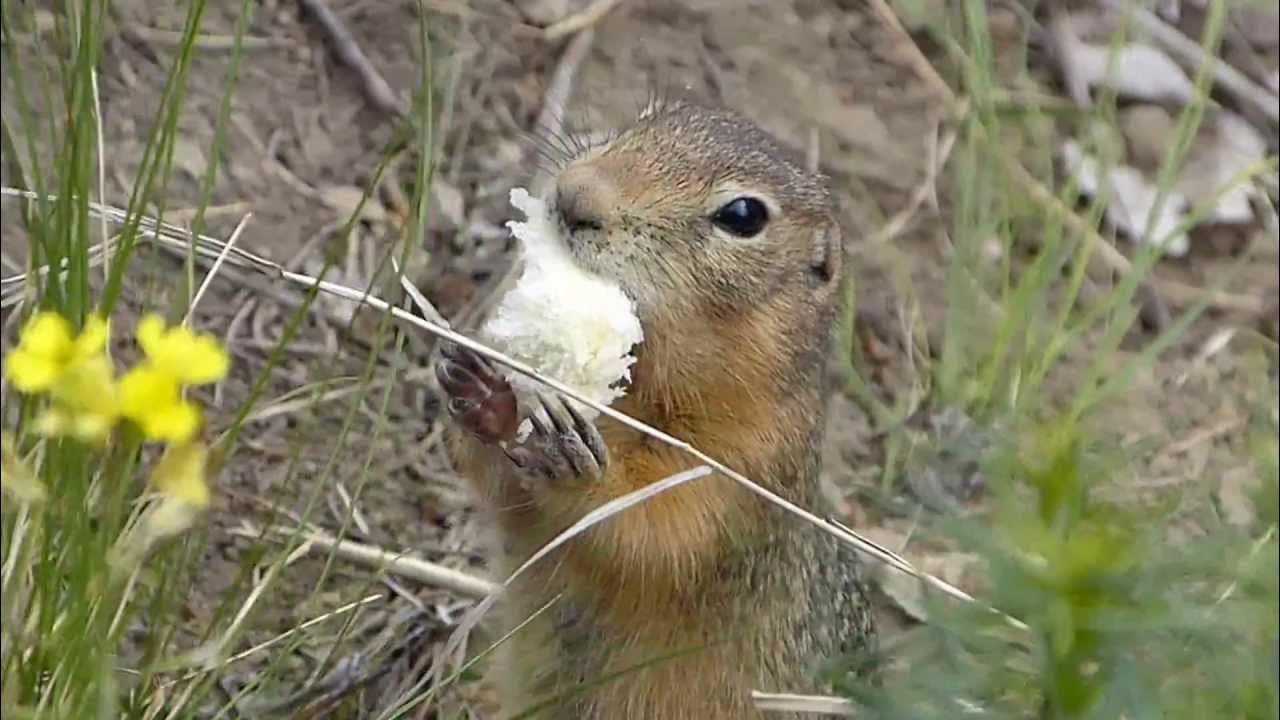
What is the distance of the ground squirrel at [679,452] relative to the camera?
115 inches

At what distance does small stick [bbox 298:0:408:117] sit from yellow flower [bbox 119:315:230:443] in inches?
135

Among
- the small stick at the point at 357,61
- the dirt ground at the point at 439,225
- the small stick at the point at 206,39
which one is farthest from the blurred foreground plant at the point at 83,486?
the small stick at the point at 357,61

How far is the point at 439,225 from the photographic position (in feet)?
15.7

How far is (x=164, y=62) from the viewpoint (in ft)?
15.0

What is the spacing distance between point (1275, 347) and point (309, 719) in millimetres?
3138

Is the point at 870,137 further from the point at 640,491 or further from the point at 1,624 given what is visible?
the point at 1,624

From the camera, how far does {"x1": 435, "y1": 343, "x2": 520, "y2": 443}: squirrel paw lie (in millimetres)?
2824

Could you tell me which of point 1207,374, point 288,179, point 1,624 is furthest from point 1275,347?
point 1,624

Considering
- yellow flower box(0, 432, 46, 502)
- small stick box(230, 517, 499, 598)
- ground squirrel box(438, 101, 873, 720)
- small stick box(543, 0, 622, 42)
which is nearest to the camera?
yellow flower box(0, 432, 46, 502)

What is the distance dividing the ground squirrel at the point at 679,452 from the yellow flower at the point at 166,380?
4.40 ft

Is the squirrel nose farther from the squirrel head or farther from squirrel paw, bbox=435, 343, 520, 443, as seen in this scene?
squirrel paw, bbox=435, 343, 520, 443

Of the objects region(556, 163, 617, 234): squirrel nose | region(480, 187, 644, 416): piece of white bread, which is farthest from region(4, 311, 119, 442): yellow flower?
region(556, 163, 617, 234): squirrel nose

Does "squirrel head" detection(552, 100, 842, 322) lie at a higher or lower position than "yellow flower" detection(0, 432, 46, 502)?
higher

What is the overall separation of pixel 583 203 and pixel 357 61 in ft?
7.05
